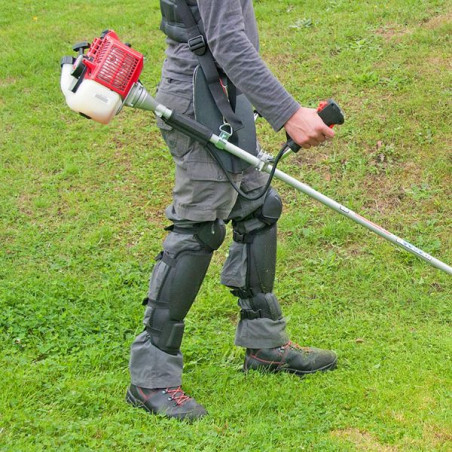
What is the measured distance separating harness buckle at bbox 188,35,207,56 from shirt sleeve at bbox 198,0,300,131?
11 centimetres

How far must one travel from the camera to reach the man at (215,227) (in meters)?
3.41

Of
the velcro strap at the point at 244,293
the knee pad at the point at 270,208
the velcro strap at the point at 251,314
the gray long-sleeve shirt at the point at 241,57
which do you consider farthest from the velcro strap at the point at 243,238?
the gray long-sleeve shirt at the point at 241,57

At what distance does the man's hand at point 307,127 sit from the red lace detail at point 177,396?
1.33 meters

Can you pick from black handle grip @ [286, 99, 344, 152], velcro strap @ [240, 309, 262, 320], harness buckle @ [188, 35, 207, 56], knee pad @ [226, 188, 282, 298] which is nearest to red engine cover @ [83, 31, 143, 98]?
harness buckle @ [188, 35, 207, 56]

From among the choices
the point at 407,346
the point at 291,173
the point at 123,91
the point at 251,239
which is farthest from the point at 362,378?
the point at 291,173

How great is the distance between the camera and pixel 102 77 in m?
3.44

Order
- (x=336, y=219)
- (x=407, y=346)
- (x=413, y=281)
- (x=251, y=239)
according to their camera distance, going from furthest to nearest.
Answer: (x=336, y=219), (x=413, y=281), (x=407, y=346), (x=251, y=239)

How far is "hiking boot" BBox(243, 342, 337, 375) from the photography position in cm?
422

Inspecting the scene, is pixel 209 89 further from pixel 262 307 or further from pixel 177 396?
pixel 177 396

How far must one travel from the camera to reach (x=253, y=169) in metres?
3.95

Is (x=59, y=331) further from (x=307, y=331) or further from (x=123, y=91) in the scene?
(x=123, y=91)

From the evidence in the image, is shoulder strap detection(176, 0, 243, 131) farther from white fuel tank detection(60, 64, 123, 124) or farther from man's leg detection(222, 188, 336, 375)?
man's leg detection(222, 188, 336, 375)

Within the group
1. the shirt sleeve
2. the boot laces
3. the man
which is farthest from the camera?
the boot laces

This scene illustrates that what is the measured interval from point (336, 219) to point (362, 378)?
1.80 m
